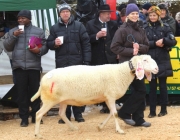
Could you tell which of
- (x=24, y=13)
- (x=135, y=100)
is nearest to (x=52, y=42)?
(x=24, y=13)

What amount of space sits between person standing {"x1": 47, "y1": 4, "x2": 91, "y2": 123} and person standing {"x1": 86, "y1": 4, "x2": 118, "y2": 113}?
0.51m

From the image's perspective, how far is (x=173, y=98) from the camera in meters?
9.90

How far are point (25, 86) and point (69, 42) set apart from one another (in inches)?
45.8

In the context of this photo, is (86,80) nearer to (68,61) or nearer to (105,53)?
(68,61)

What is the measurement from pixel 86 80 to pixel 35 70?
5.01ft

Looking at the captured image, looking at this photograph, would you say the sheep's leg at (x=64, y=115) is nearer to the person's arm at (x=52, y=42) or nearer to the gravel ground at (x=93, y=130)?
the gravel ground at (x=93, y=130)

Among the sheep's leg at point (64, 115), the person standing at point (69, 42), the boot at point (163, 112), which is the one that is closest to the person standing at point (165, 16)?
the boot at point (163, 112)

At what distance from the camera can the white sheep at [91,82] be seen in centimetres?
706

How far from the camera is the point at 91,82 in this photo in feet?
23.3

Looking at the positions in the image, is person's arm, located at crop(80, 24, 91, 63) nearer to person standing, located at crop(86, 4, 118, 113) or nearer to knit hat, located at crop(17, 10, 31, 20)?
person standing, located at crop(86, 4, 118, 113)

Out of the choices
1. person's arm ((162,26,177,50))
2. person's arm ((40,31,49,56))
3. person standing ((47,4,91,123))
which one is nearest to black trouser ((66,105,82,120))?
person standing ((47,4,91,123))

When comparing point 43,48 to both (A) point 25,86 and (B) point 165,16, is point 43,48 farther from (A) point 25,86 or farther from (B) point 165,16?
(B) point 165,16

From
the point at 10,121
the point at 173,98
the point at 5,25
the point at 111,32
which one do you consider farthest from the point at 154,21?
the point at 5,25

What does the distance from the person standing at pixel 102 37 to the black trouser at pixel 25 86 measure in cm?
133
